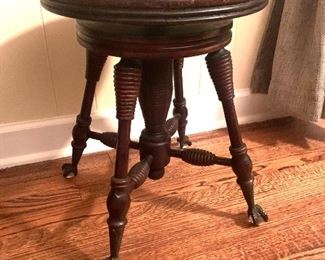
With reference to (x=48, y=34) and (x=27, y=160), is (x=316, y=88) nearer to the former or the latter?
(x=48, y=34)

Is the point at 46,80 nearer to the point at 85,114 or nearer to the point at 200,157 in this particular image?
the point at 85,114

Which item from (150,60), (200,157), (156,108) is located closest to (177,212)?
(200,157)

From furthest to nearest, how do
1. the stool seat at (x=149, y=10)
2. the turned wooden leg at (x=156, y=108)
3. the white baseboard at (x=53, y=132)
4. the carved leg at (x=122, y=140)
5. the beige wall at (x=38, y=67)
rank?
the white baseboard at (x=53, y=132) < the beige wall at (x=38, y=67) < the turned wooden leg at (x=156, y=108) < the carved leg at (x=122, y=140) < the stool seat at (x=149, y=10)

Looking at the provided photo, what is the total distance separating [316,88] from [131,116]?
659 mm

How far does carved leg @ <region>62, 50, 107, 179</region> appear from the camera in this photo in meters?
0.82

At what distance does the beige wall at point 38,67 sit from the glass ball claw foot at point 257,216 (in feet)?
1.74

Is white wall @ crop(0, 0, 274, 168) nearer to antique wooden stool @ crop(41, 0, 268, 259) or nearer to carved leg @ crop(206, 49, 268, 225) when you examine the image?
antique wooden stool @ crop(41, 0, 268, 259)

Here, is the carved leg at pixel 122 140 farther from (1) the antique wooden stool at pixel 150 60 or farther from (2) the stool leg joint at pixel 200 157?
(2) the stool leg joint at pixel 200 157

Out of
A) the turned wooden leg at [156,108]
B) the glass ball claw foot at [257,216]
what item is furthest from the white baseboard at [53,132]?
the glass ball claw foot at [257,216]

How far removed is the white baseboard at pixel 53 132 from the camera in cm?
103

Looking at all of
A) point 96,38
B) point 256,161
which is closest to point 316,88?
point 256,161

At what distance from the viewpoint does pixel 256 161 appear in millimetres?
1077

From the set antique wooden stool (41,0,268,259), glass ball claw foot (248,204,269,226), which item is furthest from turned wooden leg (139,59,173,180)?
glass ball claw foot (248,204,269,226)

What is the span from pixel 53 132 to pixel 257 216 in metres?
0.62
